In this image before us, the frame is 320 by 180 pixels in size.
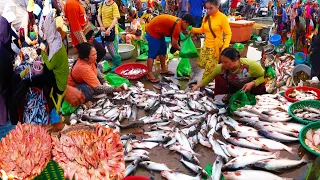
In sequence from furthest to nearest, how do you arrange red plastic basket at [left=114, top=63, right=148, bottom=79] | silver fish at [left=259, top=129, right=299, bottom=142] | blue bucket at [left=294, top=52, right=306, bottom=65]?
1. blue bucket at [left=294, top=52, right=306, bottom=65]
2. red plastic basket at [left=114, top=63, right=148, bottom=79]
3. silver fish at [left=259, top=129, right=299, bottom=142]

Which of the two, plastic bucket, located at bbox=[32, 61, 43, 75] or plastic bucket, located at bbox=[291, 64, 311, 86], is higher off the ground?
plastic bucket, located at bbox=[32, 61, 43, 75]

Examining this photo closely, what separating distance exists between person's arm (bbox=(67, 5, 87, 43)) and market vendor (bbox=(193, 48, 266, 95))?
2679 mm

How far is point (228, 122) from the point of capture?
4.05 metres

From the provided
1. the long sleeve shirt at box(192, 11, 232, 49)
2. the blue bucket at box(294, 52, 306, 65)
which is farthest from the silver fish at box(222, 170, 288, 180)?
the blue bucket at box(294, 52, 306, 65)

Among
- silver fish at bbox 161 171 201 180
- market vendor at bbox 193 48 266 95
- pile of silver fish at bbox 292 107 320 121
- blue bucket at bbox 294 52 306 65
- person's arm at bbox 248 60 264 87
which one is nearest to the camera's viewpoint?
silver fish at bbox 161 171 201 180

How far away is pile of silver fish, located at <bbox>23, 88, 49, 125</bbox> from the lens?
11.1 ft

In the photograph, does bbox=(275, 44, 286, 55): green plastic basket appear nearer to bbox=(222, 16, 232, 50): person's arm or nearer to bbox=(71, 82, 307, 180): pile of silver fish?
bbox=(222, 16, 232, 50): person's arm

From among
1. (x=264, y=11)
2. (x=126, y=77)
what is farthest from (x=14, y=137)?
(x=264, y=11)

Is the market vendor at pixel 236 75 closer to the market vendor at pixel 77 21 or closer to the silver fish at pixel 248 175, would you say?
the silver fish at pixel 248 175

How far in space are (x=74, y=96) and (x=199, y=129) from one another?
6.67 feet

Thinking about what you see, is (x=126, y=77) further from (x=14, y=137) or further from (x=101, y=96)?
(x=14, y=137)

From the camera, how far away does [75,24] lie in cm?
557

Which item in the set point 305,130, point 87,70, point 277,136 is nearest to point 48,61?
point 87,70

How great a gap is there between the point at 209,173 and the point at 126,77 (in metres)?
3.45
